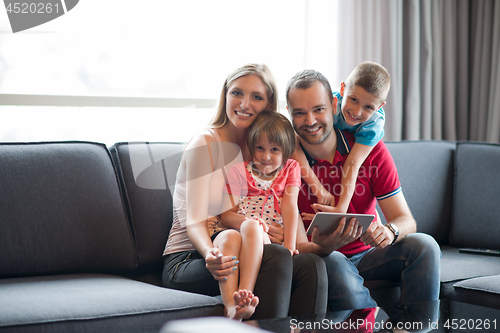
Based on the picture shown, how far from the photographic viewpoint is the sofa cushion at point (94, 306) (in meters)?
1.08

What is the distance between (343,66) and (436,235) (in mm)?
1190

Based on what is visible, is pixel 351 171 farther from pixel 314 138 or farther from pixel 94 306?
pixel 94 306

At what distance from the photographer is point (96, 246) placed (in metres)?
1.58

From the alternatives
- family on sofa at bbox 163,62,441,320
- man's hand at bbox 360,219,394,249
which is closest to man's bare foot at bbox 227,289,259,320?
family on sofa at bbox 163,62,441,320

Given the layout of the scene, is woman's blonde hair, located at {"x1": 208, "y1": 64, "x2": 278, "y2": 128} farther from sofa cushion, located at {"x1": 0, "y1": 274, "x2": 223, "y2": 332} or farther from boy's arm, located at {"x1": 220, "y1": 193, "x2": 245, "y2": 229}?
sofa cushion, located at {"x1": 0, "y1": 274, "x2": 223, "y2": 332}

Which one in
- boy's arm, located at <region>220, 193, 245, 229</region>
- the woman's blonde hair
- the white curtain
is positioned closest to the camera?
boy's arm, located at <region>220, 193, 245, 229</region>

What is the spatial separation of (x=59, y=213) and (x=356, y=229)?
3.51 ft

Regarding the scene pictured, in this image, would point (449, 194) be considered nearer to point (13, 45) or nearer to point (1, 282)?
point (1, 282)

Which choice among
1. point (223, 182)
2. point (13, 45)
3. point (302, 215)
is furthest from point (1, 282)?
point (13, 45)

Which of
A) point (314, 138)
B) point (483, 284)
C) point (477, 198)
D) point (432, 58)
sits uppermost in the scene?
point (432, 58)

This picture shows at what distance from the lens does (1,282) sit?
54.9 inches

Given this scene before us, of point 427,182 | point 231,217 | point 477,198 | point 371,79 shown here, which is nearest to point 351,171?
point 371,79

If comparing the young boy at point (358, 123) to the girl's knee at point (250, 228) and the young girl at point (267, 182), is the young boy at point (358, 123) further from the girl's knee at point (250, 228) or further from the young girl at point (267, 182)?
the girl's knee at point (250, 228)

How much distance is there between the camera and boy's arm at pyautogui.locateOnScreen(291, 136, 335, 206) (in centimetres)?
163
